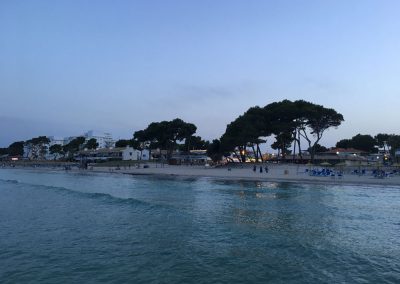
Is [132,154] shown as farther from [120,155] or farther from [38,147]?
[38,147]

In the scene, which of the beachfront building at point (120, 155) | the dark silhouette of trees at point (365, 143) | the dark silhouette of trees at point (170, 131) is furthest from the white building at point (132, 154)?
the dark silhouette of trees at point (365, 143)

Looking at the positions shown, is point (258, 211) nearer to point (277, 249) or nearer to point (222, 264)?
point (277, 249)

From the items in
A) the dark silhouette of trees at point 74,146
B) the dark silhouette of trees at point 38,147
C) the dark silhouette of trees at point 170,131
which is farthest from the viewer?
the dark silhouette of trees at point 38,147

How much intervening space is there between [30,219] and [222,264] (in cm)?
1088

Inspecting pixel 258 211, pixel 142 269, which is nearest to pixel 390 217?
pixel 258 211

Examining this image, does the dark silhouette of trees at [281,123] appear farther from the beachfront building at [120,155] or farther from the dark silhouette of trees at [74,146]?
the dark silhouette of trees at [74,146]

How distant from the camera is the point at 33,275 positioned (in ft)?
30.8

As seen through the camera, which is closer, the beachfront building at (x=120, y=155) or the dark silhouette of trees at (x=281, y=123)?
the dark silhouette of trees at (x=281, y=123)

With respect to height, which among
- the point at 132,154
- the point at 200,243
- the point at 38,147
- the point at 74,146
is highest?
the point at 38,147

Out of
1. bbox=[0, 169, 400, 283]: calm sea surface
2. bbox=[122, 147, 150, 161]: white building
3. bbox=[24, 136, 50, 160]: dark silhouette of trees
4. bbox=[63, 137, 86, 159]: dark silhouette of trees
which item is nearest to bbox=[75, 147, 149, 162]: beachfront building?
bbox=[122, 147, 150, 161]: white building

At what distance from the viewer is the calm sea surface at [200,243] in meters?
9.46

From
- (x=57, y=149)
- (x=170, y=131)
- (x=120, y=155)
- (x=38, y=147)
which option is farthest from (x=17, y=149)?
(x=170, y=131)

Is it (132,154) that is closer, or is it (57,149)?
(132,154)

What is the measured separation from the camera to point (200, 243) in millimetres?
12633
